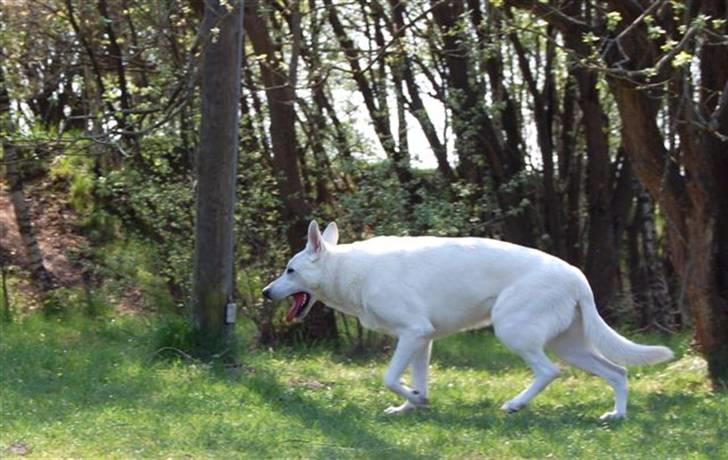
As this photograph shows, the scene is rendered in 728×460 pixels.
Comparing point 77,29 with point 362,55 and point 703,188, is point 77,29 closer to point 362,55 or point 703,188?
point 362,55

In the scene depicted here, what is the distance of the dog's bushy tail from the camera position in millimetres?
10766

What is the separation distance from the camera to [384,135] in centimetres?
1725

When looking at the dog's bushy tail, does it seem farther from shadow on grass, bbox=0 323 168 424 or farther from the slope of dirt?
the slope of dirt

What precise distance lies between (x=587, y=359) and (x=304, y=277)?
2.58 meters

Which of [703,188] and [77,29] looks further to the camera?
[77,29]

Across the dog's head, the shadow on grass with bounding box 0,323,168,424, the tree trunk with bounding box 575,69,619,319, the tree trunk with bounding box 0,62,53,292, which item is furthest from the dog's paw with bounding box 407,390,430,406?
the tree trunk with bounding box 575,69,619,319

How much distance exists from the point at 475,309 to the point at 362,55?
547 centimetres

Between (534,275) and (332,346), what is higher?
(534,275)

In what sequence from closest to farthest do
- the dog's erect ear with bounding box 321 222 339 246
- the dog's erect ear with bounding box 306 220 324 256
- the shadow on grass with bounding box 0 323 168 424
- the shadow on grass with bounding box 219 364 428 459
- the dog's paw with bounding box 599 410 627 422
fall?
the shadow on grass with bounding box 219 364 428 459
the dog's paw with bounding box 599 410 627 422
the shadow on grass with bounding box 0 323 168 424
the dog's erect ear with bounding box 306 220 324 256
the dog's erect ear with bounding box 321 222 339 246

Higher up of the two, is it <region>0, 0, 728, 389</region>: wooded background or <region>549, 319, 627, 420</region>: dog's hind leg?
<region>0, 0, 728, 389</region>: wooded background

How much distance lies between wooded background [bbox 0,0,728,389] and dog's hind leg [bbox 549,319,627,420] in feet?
6.64

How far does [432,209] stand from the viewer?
15.5m

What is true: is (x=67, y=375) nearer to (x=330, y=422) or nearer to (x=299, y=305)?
(x=299, y=305)

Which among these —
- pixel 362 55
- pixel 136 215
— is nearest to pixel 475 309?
pixel 362 55
